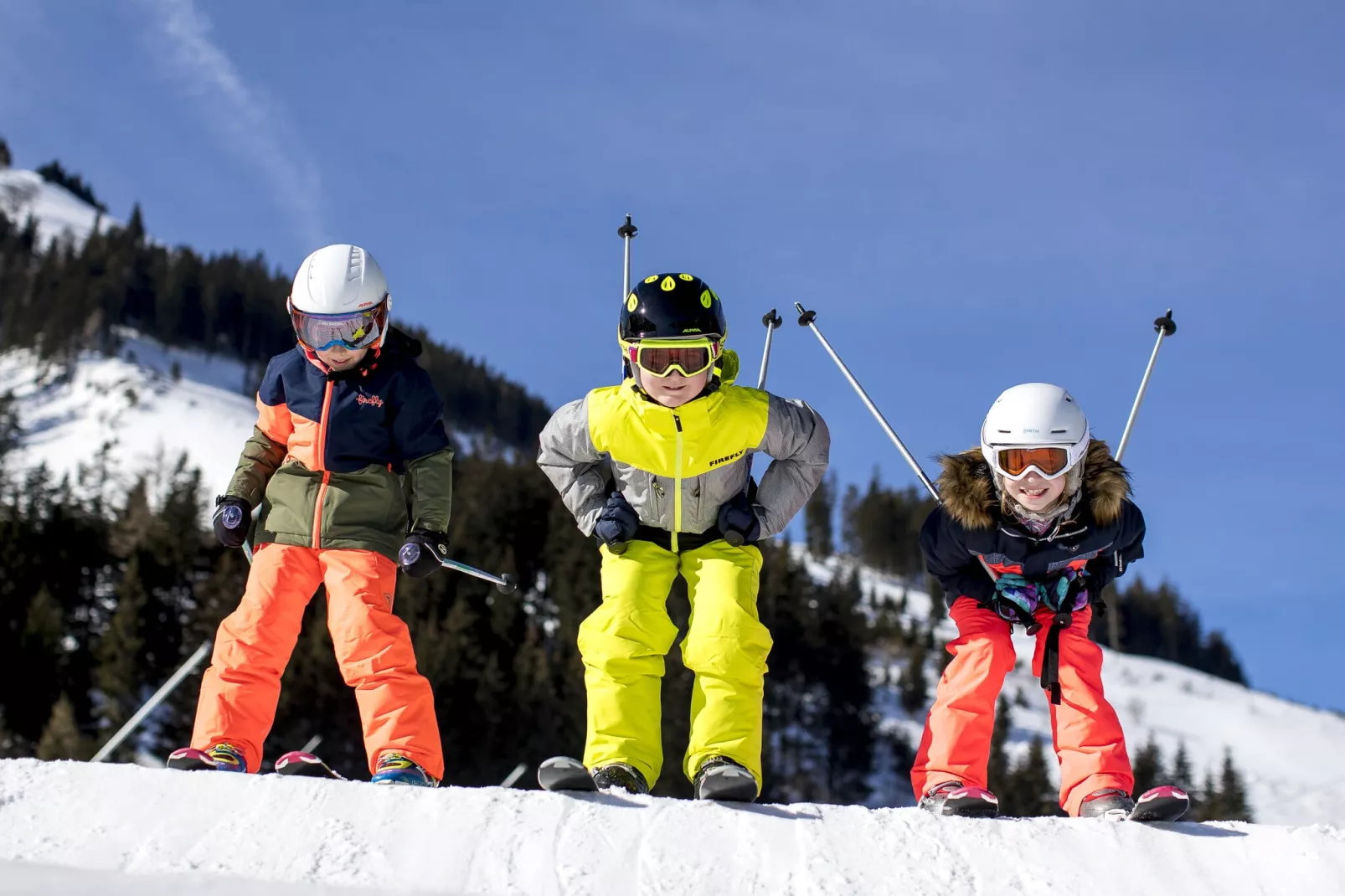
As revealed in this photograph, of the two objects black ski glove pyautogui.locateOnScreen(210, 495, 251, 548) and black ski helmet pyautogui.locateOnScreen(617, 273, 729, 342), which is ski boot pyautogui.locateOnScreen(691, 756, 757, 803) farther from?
black ski glove pyautogui.locateOnScreen(210, 495, 251, 548)

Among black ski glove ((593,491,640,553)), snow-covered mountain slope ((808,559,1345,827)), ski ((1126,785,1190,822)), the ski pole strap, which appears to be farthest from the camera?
snow-covered mountain slope ((808,559,1345,827))

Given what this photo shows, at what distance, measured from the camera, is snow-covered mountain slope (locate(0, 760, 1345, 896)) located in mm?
3543

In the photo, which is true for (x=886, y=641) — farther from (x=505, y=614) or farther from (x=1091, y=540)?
(x=1091, y=540)

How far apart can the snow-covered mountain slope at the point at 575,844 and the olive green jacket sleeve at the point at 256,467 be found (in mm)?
1984

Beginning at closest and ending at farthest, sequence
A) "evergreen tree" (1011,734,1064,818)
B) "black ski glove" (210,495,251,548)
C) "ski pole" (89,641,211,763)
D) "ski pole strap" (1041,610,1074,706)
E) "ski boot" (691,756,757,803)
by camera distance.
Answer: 1. "ski boot" (691,756,757,803)
2. "ski pole strap" (1041,610,1074,706)
3. "black ski glove" (210,495,251,548)
4. "ski pole" (89,641,211,763)
5. "evergreen tree" (1011,734,1064,818)

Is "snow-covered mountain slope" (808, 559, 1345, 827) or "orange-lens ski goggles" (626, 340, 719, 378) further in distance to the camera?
"snow-covered mountain slope" (808, 559, 1345, 827)

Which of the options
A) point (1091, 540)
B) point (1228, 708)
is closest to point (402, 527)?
point (1091, 540)

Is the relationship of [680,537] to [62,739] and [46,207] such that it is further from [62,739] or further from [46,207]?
[46,207]

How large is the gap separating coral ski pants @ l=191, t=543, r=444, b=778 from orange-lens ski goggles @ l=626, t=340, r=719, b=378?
152cm

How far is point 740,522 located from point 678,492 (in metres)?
0.31

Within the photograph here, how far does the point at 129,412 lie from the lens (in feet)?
301

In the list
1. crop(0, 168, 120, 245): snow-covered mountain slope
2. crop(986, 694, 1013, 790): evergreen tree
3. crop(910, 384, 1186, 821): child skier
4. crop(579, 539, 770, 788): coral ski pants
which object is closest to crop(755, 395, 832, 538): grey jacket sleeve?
crop(579, 539, 770, 788): coral ski pants

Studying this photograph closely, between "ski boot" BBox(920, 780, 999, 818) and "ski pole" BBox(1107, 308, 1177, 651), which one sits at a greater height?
"ski pole" BBox(1107, 308, 1177, 651)

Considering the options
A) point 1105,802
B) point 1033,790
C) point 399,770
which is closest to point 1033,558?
point 1105,802
